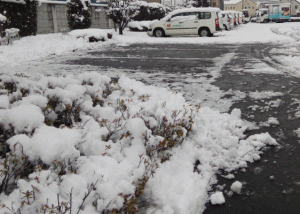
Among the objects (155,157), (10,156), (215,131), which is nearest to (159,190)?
(155,157)

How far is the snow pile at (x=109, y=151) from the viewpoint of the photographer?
201cm

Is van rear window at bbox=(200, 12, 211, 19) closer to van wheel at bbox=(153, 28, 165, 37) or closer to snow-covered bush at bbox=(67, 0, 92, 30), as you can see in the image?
van wheel at bbox=(153, 28, 165, 37)

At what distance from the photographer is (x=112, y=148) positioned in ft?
8.91

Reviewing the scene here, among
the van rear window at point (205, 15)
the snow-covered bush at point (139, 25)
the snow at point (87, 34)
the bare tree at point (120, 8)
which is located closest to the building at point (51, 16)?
the bare tree at point (120, 8)

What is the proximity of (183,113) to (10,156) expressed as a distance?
2288 mm

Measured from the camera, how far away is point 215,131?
11.7ft

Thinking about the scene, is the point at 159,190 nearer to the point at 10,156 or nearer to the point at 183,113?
the point at 10,156

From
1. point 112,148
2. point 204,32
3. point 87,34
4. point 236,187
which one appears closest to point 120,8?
point 87,34

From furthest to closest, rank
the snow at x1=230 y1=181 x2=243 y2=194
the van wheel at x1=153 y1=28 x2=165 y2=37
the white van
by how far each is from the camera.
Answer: the van wheel at x1=153 y1=28 x2=165 y2=37 < the white van < the snow at x1=230 y1=181 x2=243 y2=194

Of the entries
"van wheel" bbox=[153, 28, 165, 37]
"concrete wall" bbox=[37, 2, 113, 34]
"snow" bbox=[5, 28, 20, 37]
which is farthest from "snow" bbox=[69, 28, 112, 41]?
"concrete wall" bbox=[37, 2, 113, 34]

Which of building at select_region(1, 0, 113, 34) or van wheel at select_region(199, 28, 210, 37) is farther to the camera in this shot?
building at select_region(1, 0, 113, 34)

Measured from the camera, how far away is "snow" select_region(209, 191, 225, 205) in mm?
2396

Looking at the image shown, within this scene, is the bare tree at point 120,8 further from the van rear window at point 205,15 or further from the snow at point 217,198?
the snow at point 217,198

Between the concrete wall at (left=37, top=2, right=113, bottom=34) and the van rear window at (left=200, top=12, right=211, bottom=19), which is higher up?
the concrete wall at (left=37, top=2, right=113, bottom=34)
